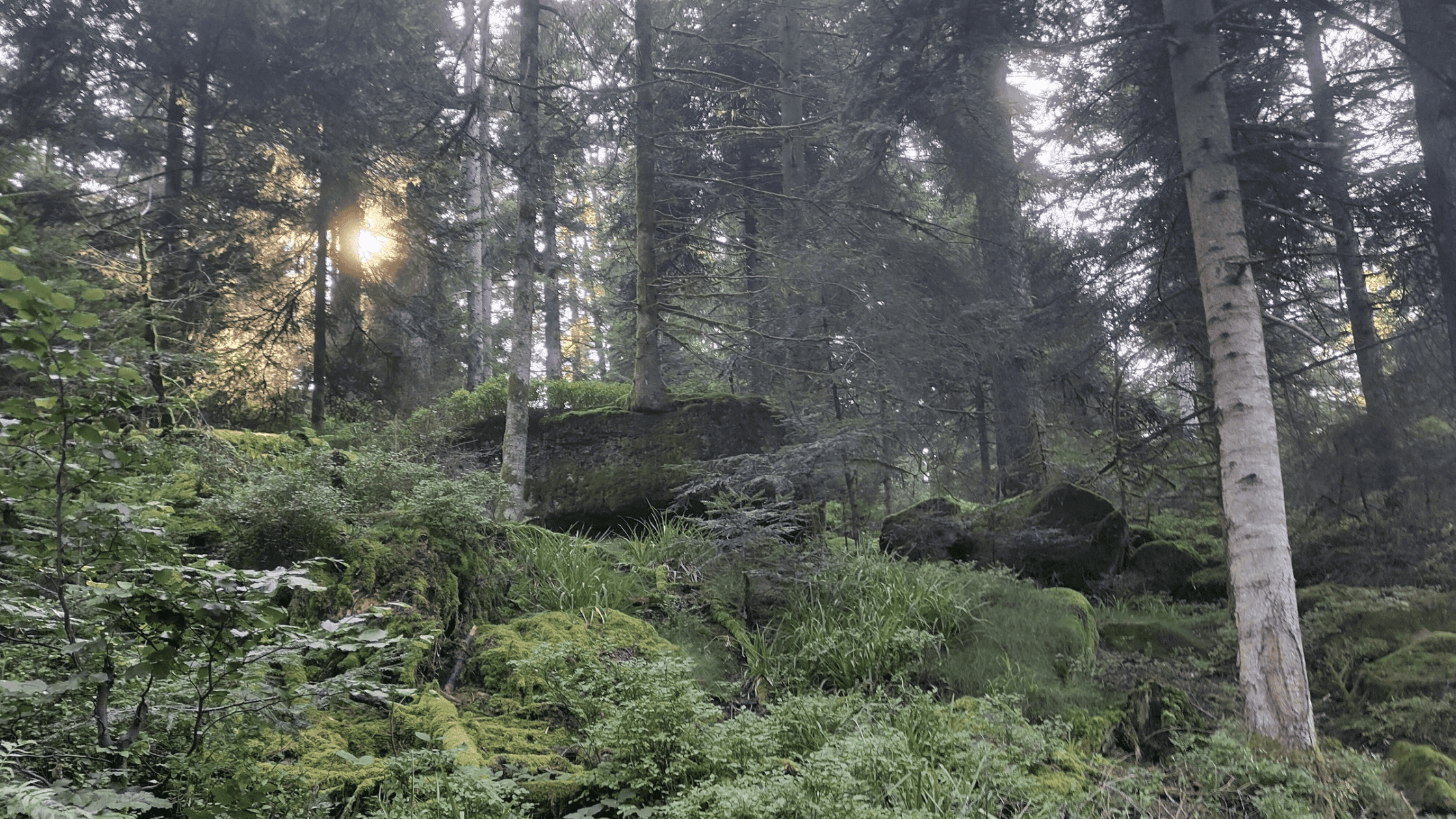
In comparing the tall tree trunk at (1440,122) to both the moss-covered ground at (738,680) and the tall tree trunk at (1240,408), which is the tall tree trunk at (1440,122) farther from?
the moss-covered ground at (738,680)

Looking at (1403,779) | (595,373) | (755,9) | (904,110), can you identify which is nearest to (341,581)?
(1403,779)

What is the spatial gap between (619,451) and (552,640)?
16.5 feet

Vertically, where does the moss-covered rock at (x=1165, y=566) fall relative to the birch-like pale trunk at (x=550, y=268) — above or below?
below

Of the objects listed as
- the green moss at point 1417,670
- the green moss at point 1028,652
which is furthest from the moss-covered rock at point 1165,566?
the green moss at point 1028,652

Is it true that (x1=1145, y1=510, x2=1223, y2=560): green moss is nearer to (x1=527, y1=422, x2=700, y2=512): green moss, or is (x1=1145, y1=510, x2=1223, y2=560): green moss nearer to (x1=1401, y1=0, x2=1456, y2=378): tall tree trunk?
(x1=1401, y1=0, x2=1456, y2=378): tall tree trunk

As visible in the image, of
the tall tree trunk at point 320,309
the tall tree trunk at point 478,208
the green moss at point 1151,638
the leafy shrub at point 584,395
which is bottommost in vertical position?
the green moss at point 1151,638

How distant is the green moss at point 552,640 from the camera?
12.8 feet

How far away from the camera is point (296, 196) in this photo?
31.4 ft

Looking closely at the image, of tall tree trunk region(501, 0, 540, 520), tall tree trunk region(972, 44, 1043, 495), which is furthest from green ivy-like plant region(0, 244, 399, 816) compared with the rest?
tall tree trunk region(972, 44, 1043, 495)

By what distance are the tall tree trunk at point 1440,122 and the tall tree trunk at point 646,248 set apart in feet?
25.0

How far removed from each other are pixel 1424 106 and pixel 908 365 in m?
5.47

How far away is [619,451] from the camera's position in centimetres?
923

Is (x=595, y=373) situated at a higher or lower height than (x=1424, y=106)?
higher

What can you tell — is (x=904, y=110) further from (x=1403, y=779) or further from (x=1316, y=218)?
(x=1403, y=779)
